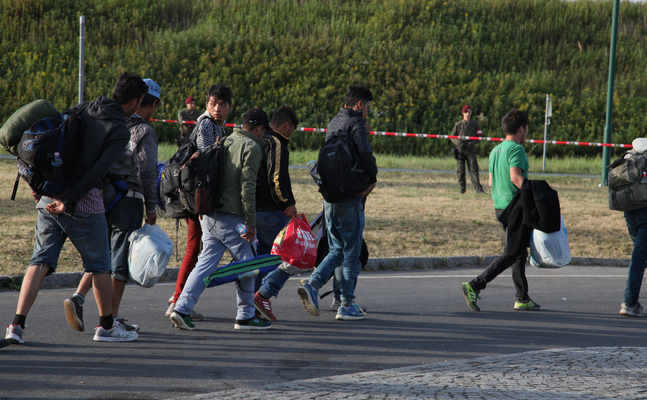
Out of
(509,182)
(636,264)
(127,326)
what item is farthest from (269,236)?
(636,264)

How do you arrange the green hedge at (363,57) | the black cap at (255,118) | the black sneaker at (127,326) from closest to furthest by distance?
the black sneaker at (127,326) < the black cap at (255,118) < the green hedge at (363,57)

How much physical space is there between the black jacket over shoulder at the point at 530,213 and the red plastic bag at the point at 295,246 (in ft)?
6.63

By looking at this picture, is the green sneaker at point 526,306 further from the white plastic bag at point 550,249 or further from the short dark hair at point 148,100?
the short dark hair at point 148,100

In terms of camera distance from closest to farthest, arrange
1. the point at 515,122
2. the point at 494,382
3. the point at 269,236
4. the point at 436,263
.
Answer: the point at 494,382 → the point at 269,236 → the point at 515,122 → the point at 436,263

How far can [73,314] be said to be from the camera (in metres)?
5.35

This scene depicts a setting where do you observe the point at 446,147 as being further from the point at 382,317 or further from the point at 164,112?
the point at 382,317

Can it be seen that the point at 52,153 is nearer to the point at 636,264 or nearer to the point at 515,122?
the point at 515,122

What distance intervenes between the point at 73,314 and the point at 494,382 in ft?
10.2

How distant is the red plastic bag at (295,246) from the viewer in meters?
5.93

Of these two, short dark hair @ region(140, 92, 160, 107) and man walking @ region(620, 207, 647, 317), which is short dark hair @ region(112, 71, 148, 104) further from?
man walking @ region(620, 207, 647, 317)

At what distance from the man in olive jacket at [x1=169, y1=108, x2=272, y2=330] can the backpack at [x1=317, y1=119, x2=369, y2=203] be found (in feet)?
2.09

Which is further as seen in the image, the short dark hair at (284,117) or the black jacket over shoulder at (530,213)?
the black jacket over shoulder at (530,213)

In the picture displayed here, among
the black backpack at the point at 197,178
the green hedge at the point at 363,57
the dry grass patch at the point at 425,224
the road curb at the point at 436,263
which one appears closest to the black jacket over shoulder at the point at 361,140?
the black backpack at the point at 197,178

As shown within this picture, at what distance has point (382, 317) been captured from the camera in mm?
6629
